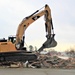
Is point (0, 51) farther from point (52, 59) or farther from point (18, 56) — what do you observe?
point (52, 59)

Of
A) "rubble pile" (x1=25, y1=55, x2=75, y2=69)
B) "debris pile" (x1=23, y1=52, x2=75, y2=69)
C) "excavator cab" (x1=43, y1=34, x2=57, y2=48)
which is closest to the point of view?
"excavator cab" (x1=43, y1=34, x2=57, y2=48)

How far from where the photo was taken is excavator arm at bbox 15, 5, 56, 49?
33.8m

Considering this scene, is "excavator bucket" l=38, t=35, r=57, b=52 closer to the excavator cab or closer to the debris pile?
the excavator cab

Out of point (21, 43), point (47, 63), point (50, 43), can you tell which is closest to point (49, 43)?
point (50, 43)

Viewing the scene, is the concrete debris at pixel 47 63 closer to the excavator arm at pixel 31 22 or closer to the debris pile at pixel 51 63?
the debris pile at pixel 51 63

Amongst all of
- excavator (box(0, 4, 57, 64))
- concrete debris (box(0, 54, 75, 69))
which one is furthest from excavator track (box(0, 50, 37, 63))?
concrete debris (box(0, 54, 75, 69))

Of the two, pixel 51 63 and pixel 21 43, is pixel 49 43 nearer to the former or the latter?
pixel 21 43

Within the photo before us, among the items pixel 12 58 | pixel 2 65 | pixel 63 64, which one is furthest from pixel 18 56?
pixel 63 64

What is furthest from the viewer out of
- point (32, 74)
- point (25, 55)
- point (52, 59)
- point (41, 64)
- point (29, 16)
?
point (52, 59)

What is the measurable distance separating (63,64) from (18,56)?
8425 mm

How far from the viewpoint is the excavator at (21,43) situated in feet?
108

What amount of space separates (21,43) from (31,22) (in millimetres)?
2813

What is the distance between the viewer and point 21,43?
33625mm

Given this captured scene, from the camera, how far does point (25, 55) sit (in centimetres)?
3294
